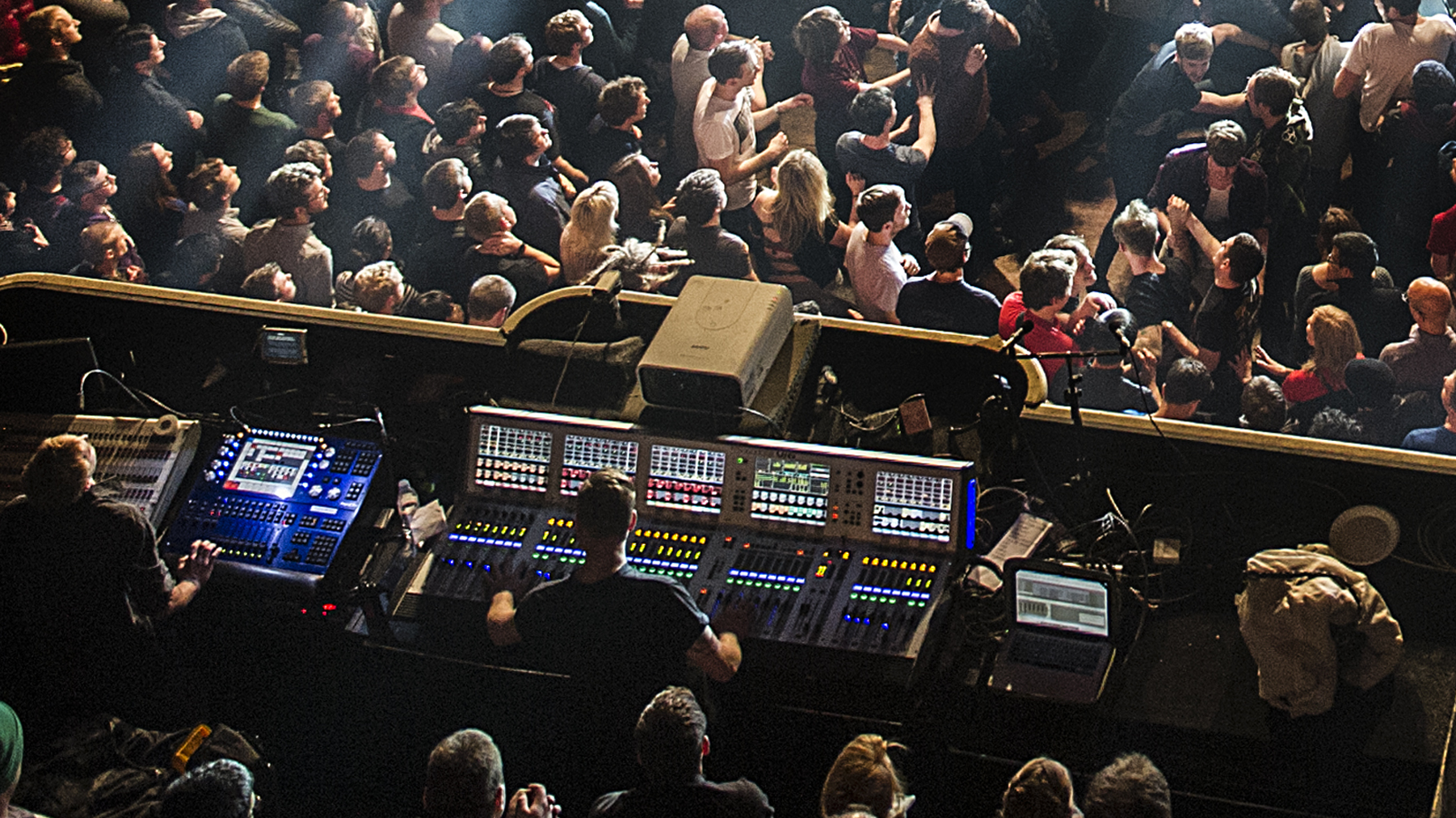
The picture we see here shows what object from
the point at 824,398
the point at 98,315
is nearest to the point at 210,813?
the point at 824,398

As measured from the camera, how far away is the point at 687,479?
14.2 ft

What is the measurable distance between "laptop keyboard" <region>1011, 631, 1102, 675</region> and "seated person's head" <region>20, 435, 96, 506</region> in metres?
2.78

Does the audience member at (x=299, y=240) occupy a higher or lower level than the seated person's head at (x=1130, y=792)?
lower

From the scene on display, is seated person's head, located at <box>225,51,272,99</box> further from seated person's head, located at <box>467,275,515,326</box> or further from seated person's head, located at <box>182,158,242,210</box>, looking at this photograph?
seated person's head, located at <box>467,275,515,326</box>

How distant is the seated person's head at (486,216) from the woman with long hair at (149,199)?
1.85 metres

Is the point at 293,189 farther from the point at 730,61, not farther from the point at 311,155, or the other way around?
the point at 730,61

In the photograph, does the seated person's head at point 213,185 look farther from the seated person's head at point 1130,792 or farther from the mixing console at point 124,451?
the seated person's head at point 1130,792

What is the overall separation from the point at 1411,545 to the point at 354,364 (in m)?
3.44

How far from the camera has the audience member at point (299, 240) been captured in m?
6.58

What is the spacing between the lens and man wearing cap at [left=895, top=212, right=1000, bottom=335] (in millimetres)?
5656

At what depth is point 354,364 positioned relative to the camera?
16.2 ft

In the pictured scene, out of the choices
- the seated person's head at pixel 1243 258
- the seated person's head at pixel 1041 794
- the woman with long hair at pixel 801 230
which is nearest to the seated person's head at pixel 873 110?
the woman with long hair at pixel 801 230

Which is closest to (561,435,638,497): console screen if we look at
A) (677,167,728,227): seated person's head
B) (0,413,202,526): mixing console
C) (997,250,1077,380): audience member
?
(0,413,202,526): mixing console

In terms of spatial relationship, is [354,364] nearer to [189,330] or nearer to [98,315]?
[189,330]
